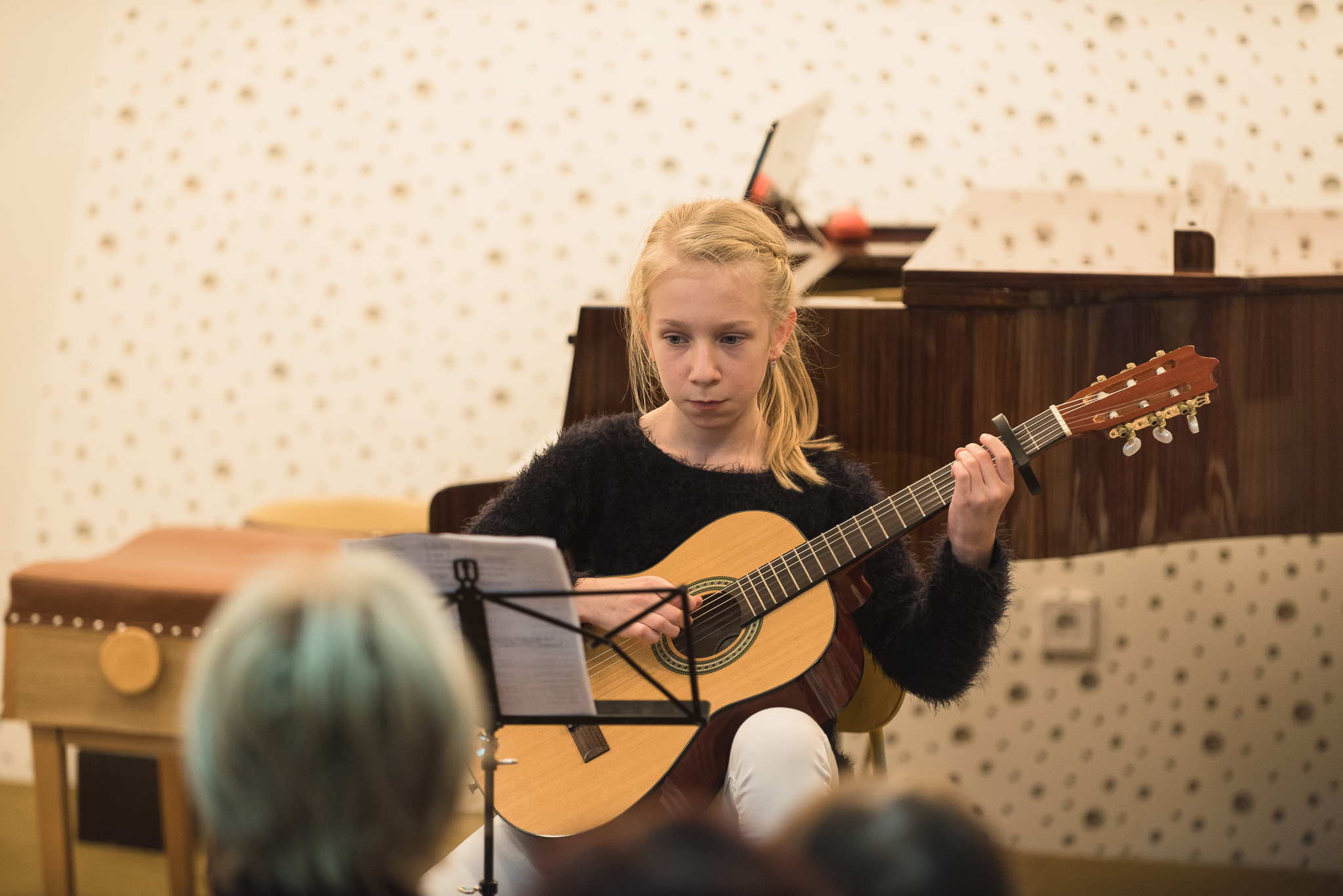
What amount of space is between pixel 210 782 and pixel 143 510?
2675mm

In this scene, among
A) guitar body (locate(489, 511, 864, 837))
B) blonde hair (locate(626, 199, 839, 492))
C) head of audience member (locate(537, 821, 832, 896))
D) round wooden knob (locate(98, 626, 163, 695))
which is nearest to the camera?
head of audience member (locate(537, 821, 832, 896))

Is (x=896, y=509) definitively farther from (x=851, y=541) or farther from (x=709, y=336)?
(x=709, y=336)

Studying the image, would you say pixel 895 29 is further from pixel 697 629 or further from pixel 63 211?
pixel 63 211

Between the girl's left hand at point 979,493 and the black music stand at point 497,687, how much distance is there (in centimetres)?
40

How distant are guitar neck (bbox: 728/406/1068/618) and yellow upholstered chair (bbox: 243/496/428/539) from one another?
142 cm

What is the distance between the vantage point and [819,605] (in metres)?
1.37

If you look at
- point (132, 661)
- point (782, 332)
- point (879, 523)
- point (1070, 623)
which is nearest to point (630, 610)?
point (879, 523)

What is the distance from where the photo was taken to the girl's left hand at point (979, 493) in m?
1.34

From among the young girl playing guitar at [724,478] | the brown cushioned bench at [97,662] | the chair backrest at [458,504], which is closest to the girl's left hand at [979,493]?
the young girl playing guitar at [724,478]

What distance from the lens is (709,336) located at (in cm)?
142

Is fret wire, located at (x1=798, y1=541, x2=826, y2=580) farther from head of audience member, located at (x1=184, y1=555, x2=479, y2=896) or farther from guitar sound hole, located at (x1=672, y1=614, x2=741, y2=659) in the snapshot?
head of audience member, located at (x1=184, y1=555, x2=479, y2=896)

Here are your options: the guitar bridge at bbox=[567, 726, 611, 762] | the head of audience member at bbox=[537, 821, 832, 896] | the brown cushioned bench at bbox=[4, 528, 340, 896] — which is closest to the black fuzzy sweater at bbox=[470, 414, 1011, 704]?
the guitar bridge at bbox=[567, 726, 611, 762]

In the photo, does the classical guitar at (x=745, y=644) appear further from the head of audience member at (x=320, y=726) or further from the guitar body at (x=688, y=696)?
the head of audience member at (x=320, y=726)

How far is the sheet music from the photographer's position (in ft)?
3.64
